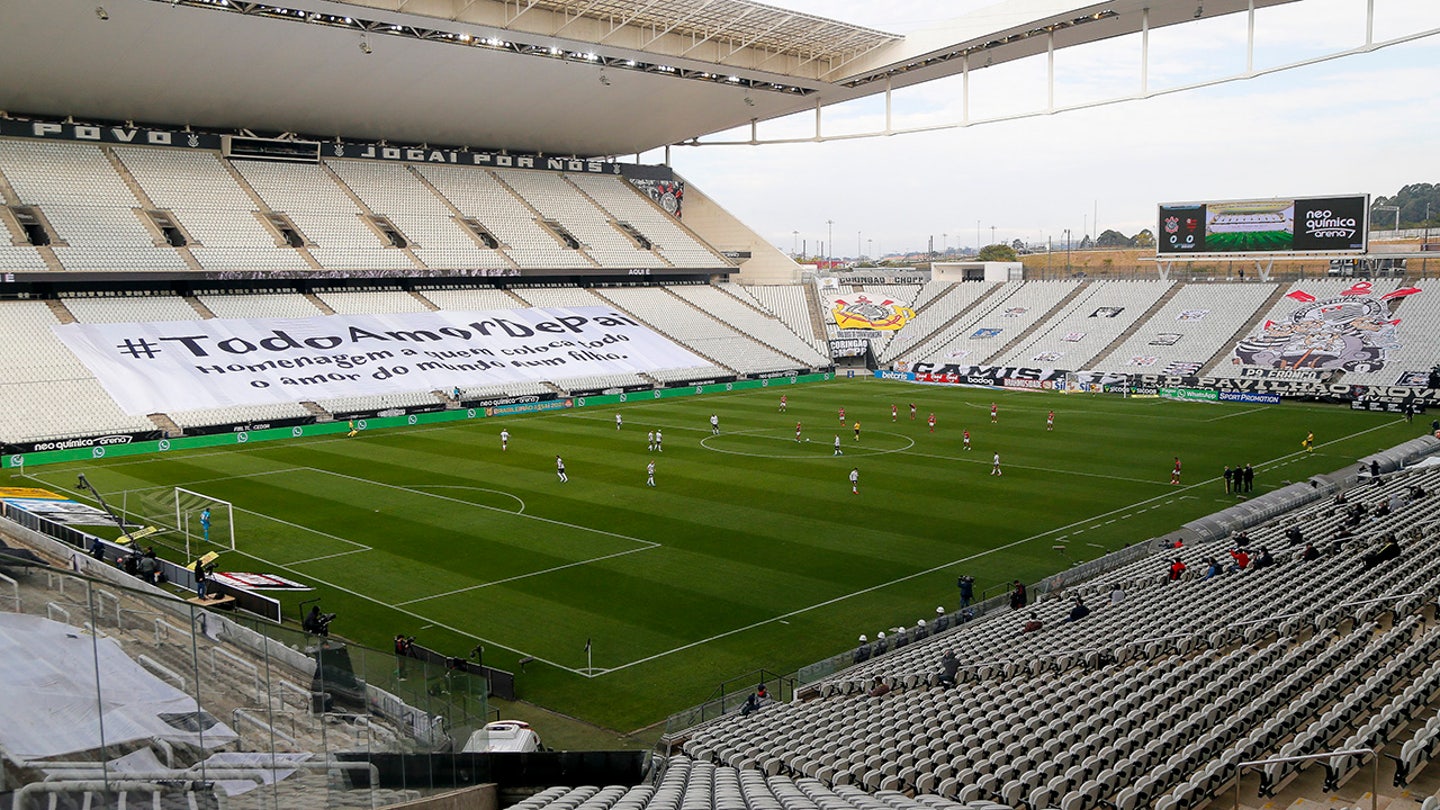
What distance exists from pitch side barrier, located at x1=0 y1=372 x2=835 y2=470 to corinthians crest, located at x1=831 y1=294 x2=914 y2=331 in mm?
13832

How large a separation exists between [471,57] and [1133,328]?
4348cm

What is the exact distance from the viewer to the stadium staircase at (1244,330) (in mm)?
62094

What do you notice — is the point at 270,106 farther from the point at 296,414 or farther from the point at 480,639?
the point at 480,639

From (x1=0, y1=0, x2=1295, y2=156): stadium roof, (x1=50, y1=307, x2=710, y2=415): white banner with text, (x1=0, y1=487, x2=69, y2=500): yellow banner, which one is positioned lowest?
(x1=0, y1=487, x2=69, y2=500): yellow banner

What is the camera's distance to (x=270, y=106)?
62906mm

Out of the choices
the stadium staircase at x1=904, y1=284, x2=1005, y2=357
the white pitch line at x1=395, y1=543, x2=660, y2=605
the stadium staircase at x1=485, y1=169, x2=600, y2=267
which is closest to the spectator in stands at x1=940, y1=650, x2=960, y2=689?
the white pitch line at x1=395, y1=543, x2=660, y2=605

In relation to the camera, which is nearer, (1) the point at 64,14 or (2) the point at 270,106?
(1) the point at 64,14

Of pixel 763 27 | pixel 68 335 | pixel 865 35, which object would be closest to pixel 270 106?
pixel 68 335

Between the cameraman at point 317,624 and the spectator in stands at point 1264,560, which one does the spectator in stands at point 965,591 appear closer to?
the spectator in stands at point 1264,560

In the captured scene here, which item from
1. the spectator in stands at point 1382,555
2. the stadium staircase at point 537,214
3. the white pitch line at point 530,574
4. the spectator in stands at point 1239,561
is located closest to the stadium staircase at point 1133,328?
the stadium staircase at point 537,214

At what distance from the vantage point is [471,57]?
5872 cm

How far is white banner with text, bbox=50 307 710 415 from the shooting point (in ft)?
161

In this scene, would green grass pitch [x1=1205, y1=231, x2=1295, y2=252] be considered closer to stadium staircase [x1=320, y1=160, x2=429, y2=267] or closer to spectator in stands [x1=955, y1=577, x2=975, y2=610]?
stadium staircase [x1=320, y1=160, x2=429, y2=267]

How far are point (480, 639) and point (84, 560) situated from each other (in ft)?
23.6
